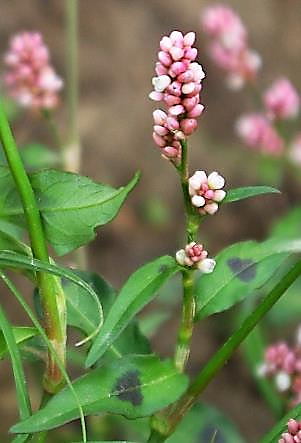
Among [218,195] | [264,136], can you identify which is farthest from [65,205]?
[264,136]

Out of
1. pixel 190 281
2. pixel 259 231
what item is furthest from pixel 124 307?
pixel 259 231

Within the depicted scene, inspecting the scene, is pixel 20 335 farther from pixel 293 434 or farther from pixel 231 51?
pixel 231 51

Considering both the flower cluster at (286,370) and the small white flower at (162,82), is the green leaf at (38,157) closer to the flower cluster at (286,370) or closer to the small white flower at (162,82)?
the flower cluster at (286,370)

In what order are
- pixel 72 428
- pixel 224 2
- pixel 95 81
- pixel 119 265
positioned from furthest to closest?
pixel 224 2 → pixel 95 81 → pixel 119 265 → pixel 72 428

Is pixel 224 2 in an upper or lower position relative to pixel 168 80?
lower

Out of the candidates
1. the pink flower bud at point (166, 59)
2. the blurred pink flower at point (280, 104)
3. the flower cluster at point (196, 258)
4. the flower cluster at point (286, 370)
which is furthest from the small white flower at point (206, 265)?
the blurred pink flower at point (280, 104)

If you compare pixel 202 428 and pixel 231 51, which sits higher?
pixel 231 51

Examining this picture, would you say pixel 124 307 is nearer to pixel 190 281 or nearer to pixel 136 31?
pixel 190 281
